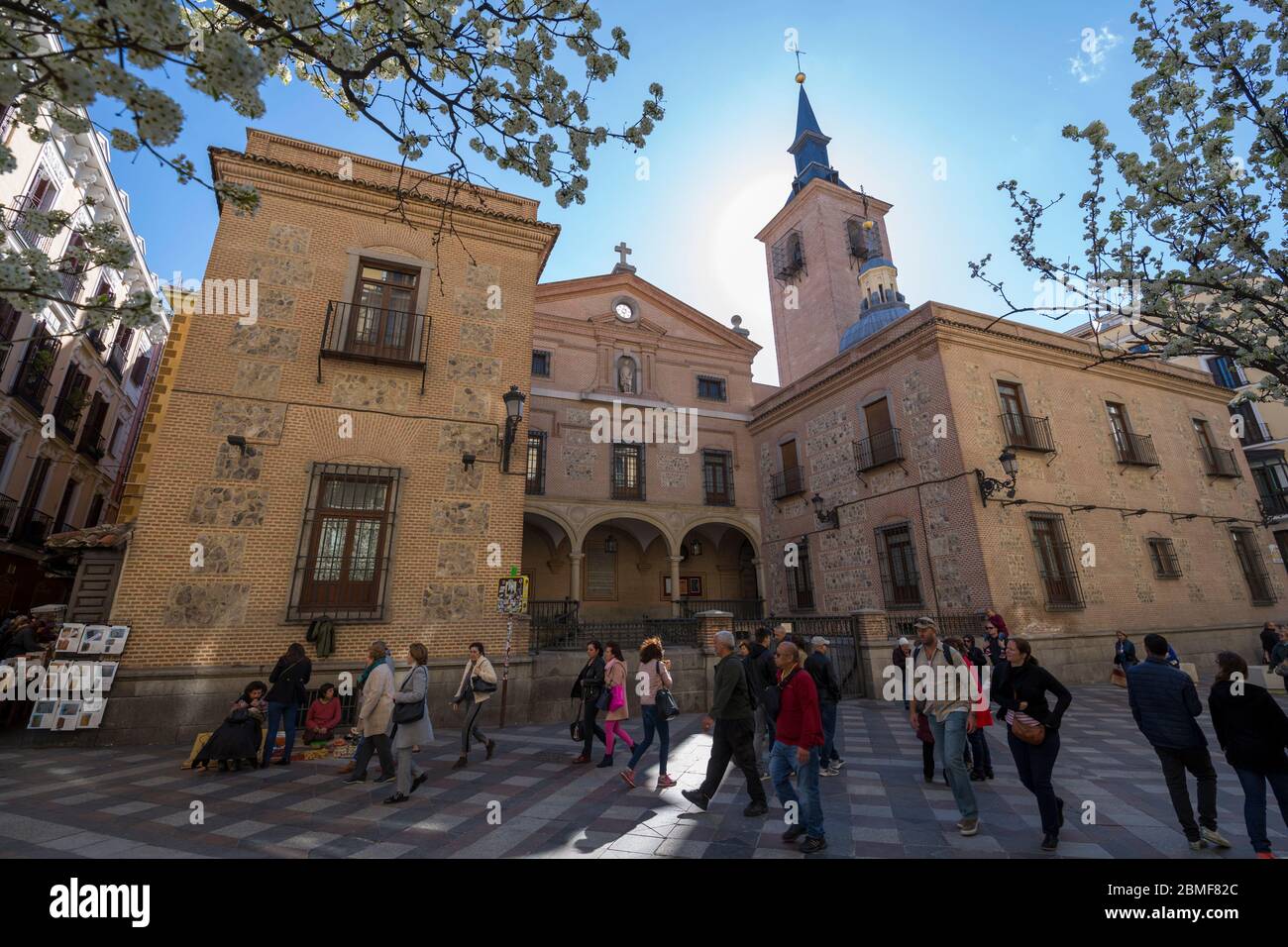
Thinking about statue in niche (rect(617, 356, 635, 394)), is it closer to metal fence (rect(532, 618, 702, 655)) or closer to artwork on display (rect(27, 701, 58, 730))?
metal fence (rect(532, 618, 702, 655))

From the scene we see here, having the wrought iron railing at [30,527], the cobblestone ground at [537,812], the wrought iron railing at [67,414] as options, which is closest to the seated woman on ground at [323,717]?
the cobblestone ground at [537,812]

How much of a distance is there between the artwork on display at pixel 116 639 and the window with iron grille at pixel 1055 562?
19.6 m

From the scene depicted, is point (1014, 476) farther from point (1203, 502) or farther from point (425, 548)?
point (425, 548)

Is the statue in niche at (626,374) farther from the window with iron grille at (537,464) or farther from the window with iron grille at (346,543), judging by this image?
the window with iron grille at (346,543)

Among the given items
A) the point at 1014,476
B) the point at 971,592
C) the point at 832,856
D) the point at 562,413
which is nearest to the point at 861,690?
the point at 971,592

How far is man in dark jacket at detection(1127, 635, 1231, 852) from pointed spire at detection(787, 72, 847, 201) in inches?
1373

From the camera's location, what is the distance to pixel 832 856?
4160 mm

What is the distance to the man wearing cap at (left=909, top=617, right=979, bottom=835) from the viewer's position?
4.64 meters

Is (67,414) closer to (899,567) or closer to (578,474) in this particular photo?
(578,474)

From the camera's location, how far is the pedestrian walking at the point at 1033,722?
4277mm

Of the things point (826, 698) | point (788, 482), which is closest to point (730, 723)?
point (826, 698)

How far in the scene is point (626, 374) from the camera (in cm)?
2147

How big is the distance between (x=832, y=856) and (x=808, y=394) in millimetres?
17277

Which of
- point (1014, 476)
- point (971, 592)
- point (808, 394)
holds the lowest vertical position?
point (971, 592)
